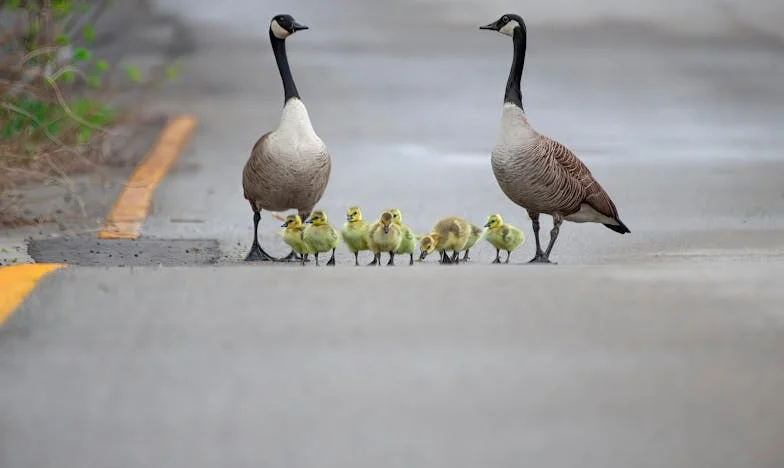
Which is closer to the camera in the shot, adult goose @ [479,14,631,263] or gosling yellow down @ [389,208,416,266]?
gosling yellow down @ [389,208,416,266]

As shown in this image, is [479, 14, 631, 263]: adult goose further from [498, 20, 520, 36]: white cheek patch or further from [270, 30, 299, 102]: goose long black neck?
[270, 30, 299, 102]: goose long black neck

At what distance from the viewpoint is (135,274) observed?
6.18 meters

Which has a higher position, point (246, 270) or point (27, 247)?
point (246, 270)

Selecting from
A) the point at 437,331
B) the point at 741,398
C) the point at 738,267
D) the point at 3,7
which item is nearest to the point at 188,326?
the point at 437,331

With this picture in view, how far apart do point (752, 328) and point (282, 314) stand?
5.19 feet

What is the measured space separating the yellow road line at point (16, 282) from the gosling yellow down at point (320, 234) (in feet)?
6.02

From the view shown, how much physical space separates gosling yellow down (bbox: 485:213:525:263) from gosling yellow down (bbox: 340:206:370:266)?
758 mm

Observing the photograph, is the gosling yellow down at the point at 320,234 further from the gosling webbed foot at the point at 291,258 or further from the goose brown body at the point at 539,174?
the goose brown body at the point at 539,174

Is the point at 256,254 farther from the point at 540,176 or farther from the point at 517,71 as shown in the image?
the point at 517,71

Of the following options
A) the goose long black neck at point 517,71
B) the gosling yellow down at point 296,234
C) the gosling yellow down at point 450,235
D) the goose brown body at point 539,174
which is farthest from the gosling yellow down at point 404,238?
the goose long black neck at point 517,71

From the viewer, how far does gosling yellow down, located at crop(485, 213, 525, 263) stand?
26.8 ft

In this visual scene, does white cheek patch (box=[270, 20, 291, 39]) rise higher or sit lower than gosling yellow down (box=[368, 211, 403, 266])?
higher

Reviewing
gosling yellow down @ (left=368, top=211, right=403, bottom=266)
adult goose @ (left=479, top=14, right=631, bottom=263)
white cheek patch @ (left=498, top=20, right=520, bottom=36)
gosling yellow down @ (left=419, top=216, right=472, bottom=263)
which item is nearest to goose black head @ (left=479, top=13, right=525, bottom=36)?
white cheek patch @ (left=498, top=20, right=520, bottom=36)

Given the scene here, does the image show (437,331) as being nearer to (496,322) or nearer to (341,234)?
(496,322)
